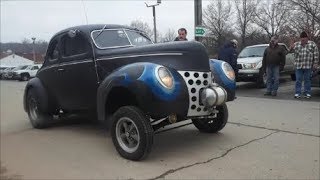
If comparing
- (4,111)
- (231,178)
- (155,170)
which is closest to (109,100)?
(155,170)

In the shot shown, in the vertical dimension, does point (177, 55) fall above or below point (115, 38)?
below

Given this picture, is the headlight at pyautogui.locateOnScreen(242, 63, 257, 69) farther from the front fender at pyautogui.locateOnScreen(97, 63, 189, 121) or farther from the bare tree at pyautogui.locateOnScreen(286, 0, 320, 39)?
the front fender at pyautogui.locateOnScreen(97, 63, 189, 121)

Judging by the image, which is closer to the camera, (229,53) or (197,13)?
(229,53)

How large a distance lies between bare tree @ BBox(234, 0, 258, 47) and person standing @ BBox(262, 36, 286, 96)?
33023mm

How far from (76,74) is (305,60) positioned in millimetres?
6625

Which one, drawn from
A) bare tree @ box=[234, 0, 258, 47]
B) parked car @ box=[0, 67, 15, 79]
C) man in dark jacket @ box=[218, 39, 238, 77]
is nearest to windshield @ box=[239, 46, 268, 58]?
man in dark jacket @ box=[218, 39, 238, 77]

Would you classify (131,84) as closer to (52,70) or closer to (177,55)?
(177,55)

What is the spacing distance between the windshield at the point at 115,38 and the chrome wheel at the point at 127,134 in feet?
4.94

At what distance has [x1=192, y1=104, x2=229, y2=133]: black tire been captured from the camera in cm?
639

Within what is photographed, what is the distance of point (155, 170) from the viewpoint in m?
4.71

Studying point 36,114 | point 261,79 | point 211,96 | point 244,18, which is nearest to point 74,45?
point 36,114

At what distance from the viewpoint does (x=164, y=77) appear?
496cm

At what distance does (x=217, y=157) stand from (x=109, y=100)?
62.5 inches

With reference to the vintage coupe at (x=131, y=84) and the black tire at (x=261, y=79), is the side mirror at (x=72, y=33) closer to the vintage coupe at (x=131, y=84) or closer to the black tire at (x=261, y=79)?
the vintage coupe at (x=131, y=84)
